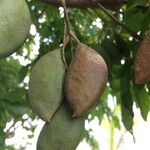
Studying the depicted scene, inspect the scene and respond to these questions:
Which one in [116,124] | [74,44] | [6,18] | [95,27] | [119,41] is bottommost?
[116,124]

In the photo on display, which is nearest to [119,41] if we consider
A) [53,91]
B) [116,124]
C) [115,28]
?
[115,28]

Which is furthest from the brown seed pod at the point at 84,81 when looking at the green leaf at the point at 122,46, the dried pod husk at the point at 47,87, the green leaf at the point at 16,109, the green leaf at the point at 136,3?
the green leaf at the point at 16,109

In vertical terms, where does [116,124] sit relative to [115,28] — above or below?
below

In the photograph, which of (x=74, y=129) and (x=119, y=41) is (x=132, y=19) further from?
(x=74, y=129)

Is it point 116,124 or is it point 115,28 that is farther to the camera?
point 116,124

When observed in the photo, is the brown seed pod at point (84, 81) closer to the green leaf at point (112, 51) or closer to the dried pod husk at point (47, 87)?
the dried pod husk at point (47, 87)

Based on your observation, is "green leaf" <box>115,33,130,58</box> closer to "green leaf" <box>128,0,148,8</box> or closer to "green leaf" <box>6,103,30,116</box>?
"green leaf" <box>128,0,148,8</box>

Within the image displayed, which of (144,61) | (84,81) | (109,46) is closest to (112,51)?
(109,46)
